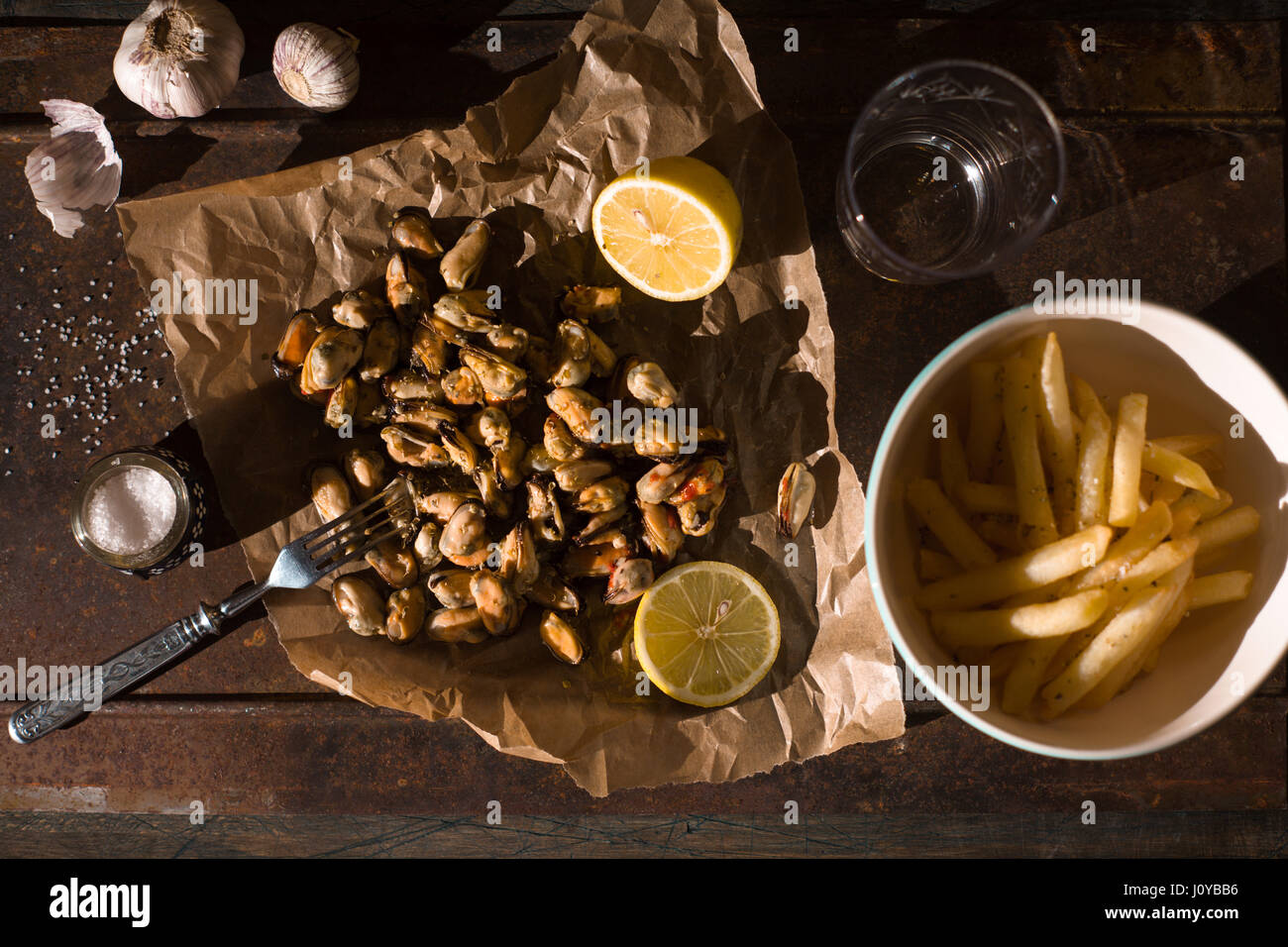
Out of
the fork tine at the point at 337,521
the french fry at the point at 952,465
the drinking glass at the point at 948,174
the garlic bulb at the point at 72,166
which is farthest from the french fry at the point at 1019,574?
the garlic bulb at the point at 72,166

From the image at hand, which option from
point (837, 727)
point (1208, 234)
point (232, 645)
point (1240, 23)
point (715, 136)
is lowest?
point (837, 727)

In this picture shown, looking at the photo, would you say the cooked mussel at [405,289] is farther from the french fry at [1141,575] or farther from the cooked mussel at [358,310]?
the french fry at [1141,575]

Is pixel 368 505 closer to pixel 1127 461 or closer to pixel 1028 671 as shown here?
pixel 1028 671

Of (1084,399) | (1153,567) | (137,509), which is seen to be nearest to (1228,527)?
(1153,567)

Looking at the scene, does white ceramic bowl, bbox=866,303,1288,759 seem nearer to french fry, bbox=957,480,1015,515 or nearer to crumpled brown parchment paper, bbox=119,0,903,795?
french fry, bbox=957,480,1015,515

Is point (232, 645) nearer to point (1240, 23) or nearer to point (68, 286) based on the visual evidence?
point (68, 286)

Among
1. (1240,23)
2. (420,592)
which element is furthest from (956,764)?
(1240,23)
